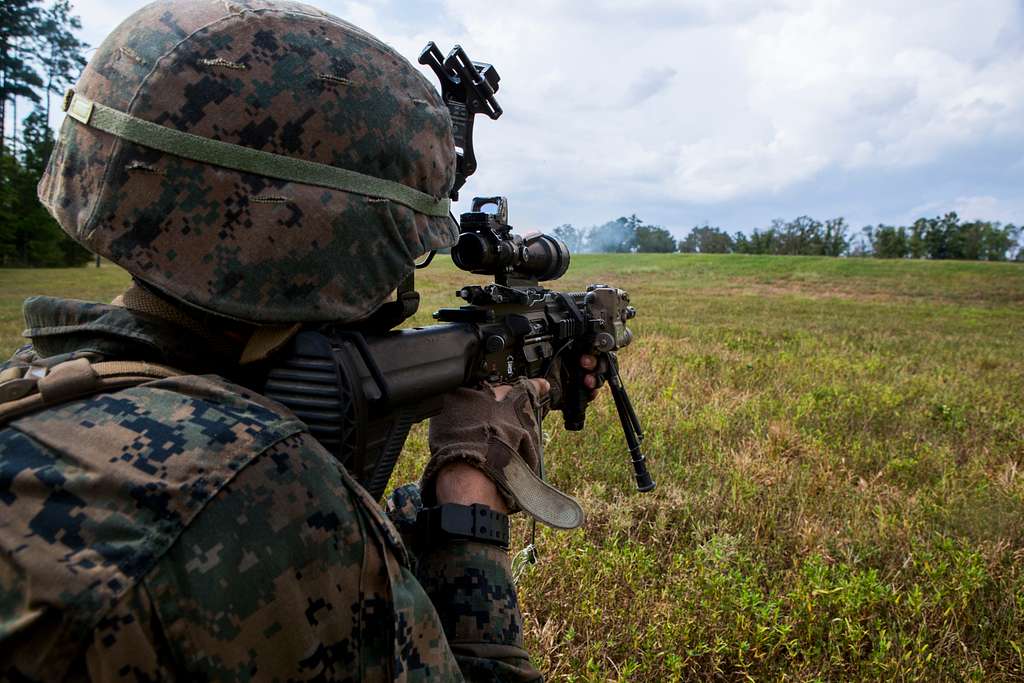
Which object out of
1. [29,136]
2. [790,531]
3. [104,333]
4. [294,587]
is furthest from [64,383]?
[29,136]

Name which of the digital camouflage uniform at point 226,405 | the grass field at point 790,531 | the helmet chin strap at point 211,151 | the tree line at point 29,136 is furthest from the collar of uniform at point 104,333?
the tree line at point 29,136

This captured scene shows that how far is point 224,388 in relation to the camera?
1126mm

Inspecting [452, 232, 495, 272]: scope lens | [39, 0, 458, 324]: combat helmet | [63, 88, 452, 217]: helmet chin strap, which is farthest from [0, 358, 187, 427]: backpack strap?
[452, 232, 495, 272]: scope lens

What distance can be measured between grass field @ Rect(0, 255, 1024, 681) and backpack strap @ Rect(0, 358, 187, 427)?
6.40 feet

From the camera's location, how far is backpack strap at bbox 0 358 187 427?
1042 millimetres

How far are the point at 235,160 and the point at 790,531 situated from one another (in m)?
3.34

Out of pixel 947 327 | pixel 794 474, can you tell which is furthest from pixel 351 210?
pixel 947 327

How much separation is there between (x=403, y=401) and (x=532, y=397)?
86 centimetres

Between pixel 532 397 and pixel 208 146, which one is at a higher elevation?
pixel 208 146

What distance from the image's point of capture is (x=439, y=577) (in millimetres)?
1589

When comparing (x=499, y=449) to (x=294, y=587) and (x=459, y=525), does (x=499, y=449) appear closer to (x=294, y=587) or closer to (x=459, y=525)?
(x=459, y=525)

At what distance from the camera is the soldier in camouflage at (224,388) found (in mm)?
914

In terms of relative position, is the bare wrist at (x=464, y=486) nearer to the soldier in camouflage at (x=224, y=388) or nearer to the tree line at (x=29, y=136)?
the soldier in camouflage at (x=224, y=388)

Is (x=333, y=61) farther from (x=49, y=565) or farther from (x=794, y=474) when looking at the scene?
(x=794, y=474)
